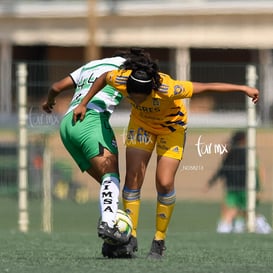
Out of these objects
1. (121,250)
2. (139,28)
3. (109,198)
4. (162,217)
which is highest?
(139,28)

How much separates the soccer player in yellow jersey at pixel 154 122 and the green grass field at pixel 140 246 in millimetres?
503

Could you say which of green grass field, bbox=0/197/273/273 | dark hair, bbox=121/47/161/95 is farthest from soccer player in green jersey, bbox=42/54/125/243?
dark hair, bbox=121/47/161/95

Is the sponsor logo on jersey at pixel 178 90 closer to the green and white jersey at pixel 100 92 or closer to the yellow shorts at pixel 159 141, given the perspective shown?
the yellow shorts at pixel 159 141

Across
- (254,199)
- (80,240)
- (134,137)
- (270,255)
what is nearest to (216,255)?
(270,255)

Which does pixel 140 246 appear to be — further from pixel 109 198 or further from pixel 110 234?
pixel 110 234

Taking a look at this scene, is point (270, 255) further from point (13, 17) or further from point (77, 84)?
point (13, 17)

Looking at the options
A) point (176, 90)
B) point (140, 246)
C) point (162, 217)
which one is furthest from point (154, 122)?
point (140, 246)

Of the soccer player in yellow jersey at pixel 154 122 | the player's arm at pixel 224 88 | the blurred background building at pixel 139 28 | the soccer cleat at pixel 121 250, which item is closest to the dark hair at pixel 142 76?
the soccer player in yellow jersey at pixel 154 122

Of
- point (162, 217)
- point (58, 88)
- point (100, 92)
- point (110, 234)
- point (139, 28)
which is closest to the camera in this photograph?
point (110, 234)

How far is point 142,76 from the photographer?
967 centimetres

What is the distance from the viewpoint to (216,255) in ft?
35.1

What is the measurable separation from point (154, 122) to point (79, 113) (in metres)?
0.63

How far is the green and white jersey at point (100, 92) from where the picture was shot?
34.0 ft

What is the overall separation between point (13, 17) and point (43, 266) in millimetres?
23843
